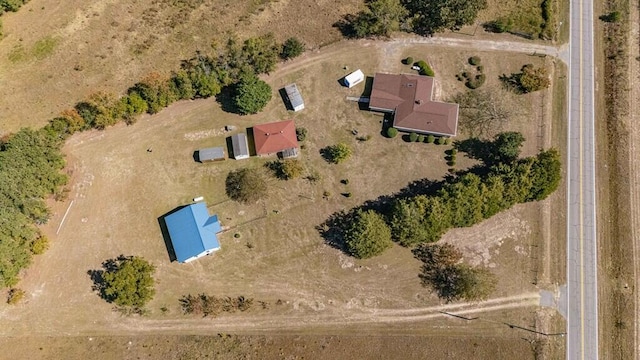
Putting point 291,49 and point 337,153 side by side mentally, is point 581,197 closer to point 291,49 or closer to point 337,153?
point 337,153

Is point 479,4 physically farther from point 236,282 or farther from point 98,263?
point 98,263

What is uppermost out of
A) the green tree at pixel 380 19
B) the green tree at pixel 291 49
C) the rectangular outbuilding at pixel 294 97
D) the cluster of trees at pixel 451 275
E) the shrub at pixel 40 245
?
the green tree at pixel 380 19

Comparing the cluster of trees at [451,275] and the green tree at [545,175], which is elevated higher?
the green tree at [545,175]

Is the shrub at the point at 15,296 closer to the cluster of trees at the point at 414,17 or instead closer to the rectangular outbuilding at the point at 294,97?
the rectangular outbuilding at the point at 294,97

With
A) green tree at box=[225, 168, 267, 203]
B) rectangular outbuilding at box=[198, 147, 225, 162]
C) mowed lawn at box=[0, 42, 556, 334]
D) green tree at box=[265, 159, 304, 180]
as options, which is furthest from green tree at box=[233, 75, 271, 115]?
green tree at box=[225, 168, 267, 203]

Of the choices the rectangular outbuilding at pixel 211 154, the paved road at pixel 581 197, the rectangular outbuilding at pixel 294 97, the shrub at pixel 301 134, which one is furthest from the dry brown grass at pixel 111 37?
the paved road at pixel 581 197

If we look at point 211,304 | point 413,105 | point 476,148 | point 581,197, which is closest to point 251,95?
point 413,105

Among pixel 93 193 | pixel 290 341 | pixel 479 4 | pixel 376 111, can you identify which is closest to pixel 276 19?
pixel 376 111

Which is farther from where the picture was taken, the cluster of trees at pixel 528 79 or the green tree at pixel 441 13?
the green tree at pixel 441 13
